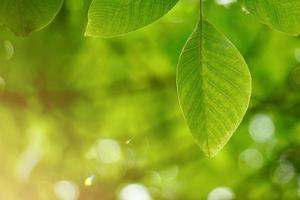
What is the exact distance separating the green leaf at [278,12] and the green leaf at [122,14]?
0.42ft

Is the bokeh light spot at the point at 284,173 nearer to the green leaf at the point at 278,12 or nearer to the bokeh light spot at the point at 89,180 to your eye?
the bokeh light spot at the point at 89,180

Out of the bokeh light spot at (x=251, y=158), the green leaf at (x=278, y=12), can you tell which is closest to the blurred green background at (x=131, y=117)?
the bokeh light spot at (x=251, y=158)

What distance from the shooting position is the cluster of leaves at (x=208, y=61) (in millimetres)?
979

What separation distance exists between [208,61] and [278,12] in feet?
0.45

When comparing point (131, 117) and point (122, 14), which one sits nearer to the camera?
point (122, 14)

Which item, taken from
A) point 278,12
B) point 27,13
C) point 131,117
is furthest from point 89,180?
point 278,12

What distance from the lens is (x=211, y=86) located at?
100 cm

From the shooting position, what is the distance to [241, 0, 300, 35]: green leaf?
0.98 meters

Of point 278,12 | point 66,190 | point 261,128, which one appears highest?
point 278,12

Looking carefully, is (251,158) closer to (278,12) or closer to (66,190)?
(66,190)

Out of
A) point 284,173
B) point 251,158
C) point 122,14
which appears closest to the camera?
point 122,14

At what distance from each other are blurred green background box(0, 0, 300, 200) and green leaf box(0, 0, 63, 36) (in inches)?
77.3

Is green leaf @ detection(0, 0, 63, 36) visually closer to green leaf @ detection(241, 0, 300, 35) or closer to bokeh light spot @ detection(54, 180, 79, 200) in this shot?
green leaf @ detection(241, 0, 300, 35)

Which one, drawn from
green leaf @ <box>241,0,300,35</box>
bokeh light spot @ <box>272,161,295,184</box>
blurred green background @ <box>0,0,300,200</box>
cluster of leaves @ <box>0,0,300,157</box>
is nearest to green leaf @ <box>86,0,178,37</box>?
cluster of leaves @ <box>0,0,300,157</box>
